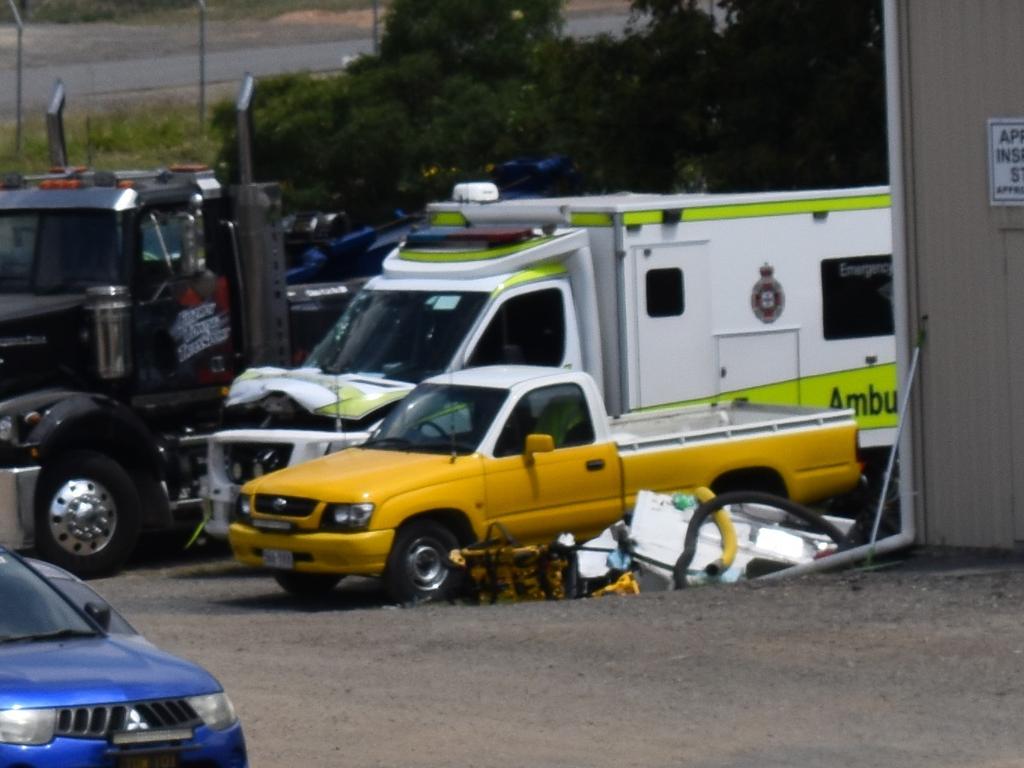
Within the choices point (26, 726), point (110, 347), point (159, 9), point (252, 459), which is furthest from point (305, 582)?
point (159, 9)

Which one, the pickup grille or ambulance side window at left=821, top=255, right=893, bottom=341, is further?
ambulance side window at left=821, top=255, right=893, bottom=341

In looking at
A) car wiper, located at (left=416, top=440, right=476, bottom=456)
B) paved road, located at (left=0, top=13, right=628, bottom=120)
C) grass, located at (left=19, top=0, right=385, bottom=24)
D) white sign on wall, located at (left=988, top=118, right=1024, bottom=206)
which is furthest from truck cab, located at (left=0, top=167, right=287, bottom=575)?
grass, located at (left=19, top=0, right=385, bottom=24)

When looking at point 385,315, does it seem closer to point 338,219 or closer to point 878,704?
point 338,219

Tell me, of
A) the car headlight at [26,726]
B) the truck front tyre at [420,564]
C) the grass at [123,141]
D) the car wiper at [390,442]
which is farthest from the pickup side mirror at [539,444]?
the grass at [123,141]

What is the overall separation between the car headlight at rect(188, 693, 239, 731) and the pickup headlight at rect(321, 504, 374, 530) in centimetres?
600

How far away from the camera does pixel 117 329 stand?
639 inches

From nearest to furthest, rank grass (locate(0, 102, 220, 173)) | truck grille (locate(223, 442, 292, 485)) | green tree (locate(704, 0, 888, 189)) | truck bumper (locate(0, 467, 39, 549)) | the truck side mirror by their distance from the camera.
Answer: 1. truck bumper (locate(0, 467, 39, 549))
2. truck grille (locate(223, 442, 292, 485))
3. the truck side mirror
4. green tree (locate(704, 0, 888, 189))
5. grass (locate(0, 102, 220, 173))

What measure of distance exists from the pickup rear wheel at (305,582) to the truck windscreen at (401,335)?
2.07 meters

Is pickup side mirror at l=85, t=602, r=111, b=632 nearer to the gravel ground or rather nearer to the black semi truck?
the gravel ground

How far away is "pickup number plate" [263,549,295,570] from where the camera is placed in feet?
46.9

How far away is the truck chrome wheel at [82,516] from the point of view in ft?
52.1

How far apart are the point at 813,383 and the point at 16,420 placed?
7.03 m

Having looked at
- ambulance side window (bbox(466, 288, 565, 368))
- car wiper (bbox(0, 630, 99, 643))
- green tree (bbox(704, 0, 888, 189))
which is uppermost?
green tree (bbox(704, 0, 888, 189))

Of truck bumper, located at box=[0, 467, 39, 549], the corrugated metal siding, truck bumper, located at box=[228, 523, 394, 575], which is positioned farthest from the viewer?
truck bumper, located at box=[0, 467, 39, 549]
